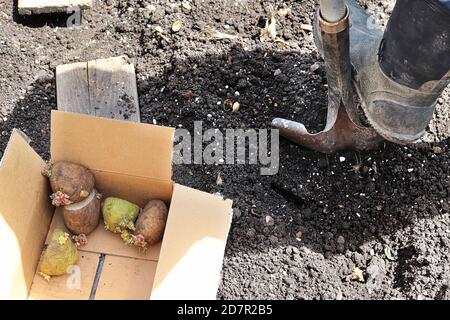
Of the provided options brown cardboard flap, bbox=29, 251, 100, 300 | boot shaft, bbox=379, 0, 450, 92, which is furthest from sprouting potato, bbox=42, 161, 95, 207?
boot shaft, bbox=379, 0, 450, 92

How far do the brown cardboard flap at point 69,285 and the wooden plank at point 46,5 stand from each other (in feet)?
3.52

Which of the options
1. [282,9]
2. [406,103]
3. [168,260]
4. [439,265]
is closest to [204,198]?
[168,260]

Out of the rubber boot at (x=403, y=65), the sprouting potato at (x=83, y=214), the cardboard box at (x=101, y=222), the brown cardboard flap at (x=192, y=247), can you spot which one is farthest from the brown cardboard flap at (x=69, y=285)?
the rubber boot at (x=403, y=65)

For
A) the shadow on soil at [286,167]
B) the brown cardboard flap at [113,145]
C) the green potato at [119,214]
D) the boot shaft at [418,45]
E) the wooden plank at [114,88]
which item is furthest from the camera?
the wooden plank at [114,88]

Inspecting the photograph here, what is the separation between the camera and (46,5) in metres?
2.50

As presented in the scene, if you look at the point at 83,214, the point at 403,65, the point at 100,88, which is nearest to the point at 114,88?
the point at 100,88

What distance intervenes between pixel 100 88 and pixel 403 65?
1.11 metres

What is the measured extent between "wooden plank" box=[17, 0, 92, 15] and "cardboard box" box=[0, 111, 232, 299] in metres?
0.79

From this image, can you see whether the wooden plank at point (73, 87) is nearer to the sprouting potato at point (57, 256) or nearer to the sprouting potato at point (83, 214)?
the sprouting potato at point (83, 214)

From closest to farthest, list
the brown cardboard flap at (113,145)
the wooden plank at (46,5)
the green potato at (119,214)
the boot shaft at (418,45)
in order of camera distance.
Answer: the boot shaft at (418,45) < the brown cardboard flap at (113,145) < the green potato at (119,214) < the wooden plank at (46,5)

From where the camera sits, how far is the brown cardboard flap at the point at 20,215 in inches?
70.1

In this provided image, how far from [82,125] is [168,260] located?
0.48 metres

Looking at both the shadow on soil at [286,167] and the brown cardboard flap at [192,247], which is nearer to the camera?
the brown cardboard flap at [192,247]
